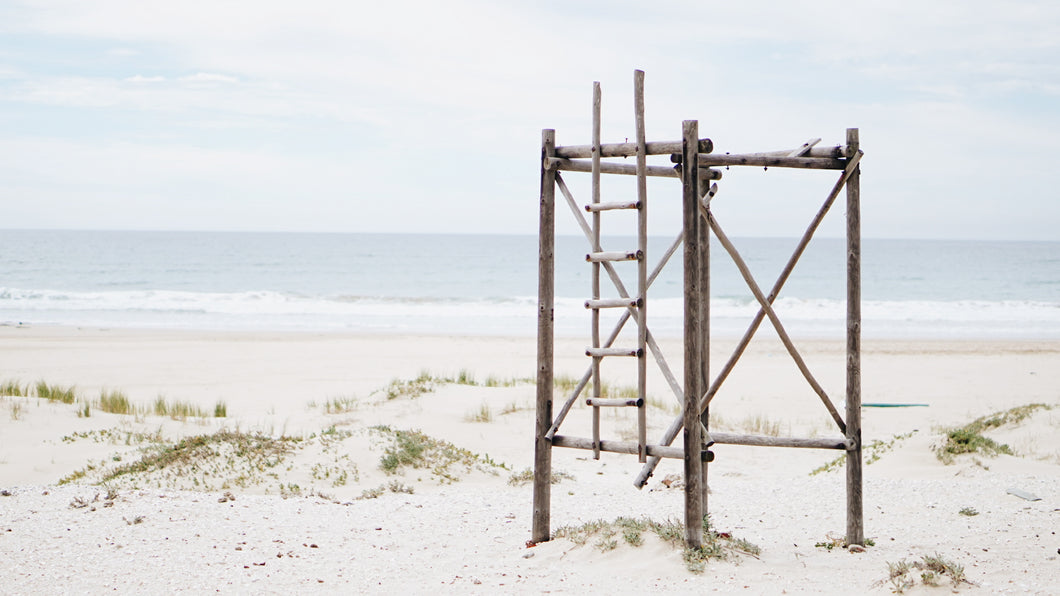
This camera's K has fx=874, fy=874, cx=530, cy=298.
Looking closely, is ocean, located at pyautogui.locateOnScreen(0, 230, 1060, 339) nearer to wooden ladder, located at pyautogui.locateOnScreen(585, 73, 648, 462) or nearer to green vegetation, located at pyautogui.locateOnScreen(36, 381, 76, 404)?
green vegetation, located at pyautogui.locateOnScreen(36, 381, 76, 404)

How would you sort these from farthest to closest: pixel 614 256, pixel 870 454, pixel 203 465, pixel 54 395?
pixel 54 395, pixel 870 454, pixel 203 465, pixel 614 256

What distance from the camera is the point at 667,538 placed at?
6.38 metres

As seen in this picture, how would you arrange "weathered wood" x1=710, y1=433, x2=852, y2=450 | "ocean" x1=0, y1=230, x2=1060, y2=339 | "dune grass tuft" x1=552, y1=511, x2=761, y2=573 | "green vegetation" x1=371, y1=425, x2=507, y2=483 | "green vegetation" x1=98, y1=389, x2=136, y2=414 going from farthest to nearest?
"ocean" x1=0, y1=230, x2=1060, y2=339
"green vegetation" x1=98, y1=389, x2=136, y2=414
"green vegetation" x1=371, y1=425, x2=507, y2=483
"weathered wood" x1=710, y1=433, x2=852, y2=450
"dune grass tuft" x1=552, y1=511, x2=761, y2=573

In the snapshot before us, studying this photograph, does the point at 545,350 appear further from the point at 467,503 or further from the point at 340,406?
the point at 340,406

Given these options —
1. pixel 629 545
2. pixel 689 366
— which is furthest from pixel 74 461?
pixel 689 366

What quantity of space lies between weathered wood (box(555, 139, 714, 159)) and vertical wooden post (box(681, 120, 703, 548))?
71 millimetres

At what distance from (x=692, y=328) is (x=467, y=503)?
324 centimetres

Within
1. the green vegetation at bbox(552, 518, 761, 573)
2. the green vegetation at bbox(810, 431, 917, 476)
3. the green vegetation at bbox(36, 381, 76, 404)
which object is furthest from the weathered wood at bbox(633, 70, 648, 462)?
the green vegetation at bbox(36, 381, 76, 404)

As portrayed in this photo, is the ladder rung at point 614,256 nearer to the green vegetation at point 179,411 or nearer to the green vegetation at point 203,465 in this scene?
the green vegetation at point 203,465

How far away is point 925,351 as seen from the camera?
80.6ft

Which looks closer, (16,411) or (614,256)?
(614,256)

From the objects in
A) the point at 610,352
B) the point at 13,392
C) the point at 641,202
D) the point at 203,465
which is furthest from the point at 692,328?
the point at 13,392

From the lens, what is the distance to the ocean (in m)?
33.9

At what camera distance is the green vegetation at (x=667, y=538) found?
6109 millimetres
